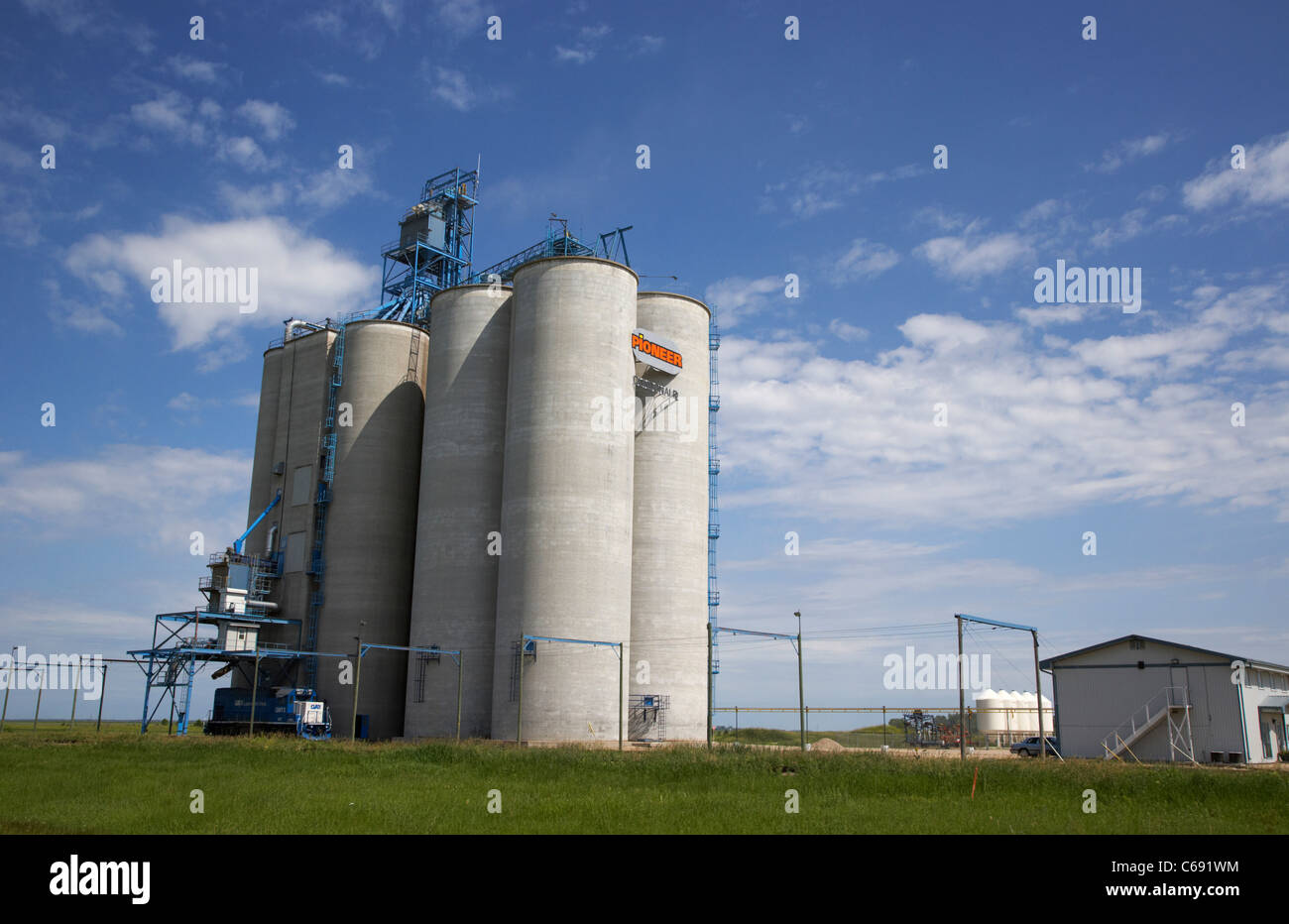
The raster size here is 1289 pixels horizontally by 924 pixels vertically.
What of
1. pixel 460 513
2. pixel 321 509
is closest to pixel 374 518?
pixel 321 509

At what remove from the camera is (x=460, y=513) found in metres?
57.2

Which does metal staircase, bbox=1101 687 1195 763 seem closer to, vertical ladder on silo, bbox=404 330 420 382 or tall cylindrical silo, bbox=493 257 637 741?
tall cylindrical silo, bbox=493 257 637 741

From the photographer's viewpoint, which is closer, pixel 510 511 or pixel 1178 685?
pixel 1178 685

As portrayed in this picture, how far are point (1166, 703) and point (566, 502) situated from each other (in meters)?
31.1

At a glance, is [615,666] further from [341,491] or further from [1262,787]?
[1262,787]

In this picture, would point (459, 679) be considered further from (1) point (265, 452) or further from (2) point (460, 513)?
(1) point (265, 452)

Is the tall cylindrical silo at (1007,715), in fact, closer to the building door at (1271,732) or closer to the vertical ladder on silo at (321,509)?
the building door at (1271,732)

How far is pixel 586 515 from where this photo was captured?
5244cm

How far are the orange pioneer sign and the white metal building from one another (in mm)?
27030

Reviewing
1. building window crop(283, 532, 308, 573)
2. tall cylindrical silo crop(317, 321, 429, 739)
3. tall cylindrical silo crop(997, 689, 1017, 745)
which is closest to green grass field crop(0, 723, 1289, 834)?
tall cylindrical silo crop(317, 321, 429, 739)

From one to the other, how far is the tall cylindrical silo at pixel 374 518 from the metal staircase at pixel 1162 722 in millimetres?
40279

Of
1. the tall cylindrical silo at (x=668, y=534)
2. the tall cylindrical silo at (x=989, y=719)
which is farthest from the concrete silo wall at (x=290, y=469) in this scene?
the tall cylindrical silo at (x=989, y=719)

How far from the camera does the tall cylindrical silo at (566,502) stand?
50.7m
